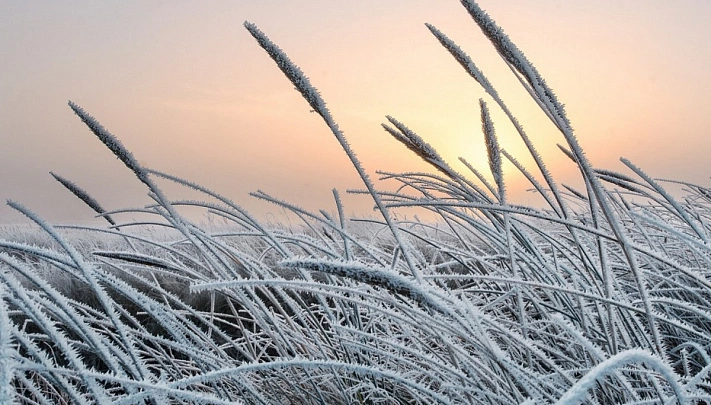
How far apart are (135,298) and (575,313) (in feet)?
2.64

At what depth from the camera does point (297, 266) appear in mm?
497

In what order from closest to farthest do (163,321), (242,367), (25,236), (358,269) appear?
(358,269)
(242,367)
(163,321)
(25,236)

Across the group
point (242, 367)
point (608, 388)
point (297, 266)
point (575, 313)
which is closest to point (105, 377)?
point (242, 367)

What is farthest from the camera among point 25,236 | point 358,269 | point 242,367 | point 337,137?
point 25,236

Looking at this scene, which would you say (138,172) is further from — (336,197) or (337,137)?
(336,197)

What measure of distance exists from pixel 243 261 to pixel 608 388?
66cm

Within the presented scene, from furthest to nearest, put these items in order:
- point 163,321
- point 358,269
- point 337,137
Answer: point 163,321
point 337,137
point 358,269

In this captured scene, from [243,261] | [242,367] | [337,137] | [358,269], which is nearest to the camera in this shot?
[358,269]

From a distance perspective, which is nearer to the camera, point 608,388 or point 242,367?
point 242,367

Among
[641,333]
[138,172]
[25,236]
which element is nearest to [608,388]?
[641,333]

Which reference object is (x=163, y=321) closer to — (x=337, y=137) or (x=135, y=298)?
(x=135, y=298)

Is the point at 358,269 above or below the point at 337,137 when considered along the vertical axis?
below

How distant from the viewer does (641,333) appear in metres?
1.01

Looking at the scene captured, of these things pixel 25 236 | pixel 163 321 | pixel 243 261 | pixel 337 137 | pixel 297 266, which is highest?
pixel 337 137
